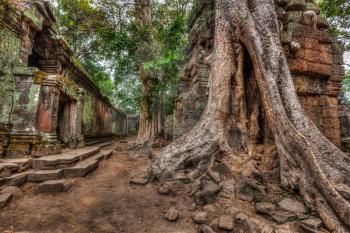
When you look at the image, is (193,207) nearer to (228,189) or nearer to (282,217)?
(228,189)

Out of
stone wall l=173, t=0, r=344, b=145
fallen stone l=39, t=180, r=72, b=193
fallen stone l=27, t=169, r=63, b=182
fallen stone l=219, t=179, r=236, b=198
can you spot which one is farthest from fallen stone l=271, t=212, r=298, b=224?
fallen stone l=27, t=169, r=63, b=182

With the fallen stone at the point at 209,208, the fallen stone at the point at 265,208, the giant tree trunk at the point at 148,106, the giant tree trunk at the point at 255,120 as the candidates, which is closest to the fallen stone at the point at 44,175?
the giant tree trunk at the point at 255,120

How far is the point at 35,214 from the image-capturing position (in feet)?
7.17

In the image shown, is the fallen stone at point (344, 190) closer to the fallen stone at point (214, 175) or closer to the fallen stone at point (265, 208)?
the fallen stone at point (265, 208)

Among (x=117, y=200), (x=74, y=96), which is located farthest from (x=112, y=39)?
(x=117, y=200)

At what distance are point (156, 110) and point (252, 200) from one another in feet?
16.7

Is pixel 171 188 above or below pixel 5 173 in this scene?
below

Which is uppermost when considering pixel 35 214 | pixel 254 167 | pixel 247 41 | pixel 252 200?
pixel 247 41

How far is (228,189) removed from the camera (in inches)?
98.7

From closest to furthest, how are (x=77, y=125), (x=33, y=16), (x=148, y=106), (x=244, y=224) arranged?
(x=244, y=224)
(x=33, y=16)
(x=77, y=125)
(x=148, y=106)

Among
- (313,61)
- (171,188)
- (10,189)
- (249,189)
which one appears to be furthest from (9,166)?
(313,61)

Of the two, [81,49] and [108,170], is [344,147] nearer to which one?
[108,170]

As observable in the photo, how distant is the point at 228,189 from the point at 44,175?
2.80 meters

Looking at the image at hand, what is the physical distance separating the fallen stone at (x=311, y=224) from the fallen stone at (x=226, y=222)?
0.65 m
